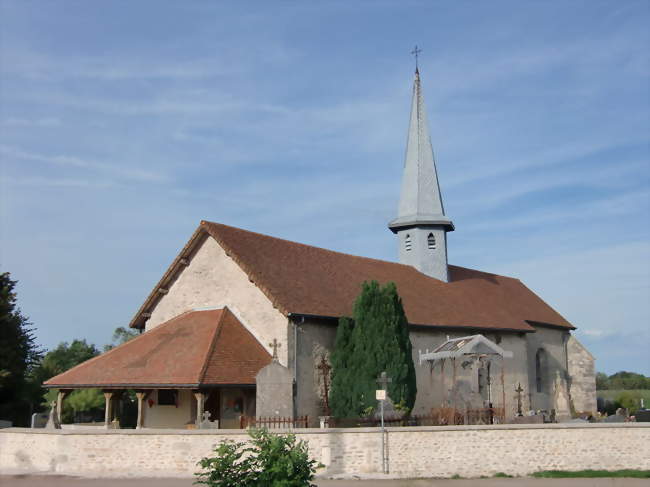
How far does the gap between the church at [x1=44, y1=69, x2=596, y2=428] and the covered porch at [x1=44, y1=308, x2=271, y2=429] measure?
5 centimetres

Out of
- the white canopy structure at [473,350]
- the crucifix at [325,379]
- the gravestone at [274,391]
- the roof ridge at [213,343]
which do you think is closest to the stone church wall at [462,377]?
the white canopy structure at [473,350]

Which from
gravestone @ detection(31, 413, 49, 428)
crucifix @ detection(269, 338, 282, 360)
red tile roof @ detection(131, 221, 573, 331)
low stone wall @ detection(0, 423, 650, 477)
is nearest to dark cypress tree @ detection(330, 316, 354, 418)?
red tile roof @ detection(131, 221, 573, 331)

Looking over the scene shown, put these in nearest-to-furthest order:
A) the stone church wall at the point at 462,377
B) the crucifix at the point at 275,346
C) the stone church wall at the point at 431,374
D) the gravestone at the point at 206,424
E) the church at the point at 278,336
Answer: the gravestone at the point at 206,424, the church at the point at 278,336, the crucifix at the point at 275,346, the stone church wall at the point at 431,374, the stone church wall at the point at 462,377

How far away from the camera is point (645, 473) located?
61.9 ft

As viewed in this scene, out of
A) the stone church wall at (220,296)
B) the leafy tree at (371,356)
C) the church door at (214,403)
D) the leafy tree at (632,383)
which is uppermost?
the stone church wall at (220,296)

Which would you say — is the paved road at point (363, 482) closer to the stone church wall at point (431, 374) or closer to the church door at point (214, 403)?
the church door at point (214, 403)

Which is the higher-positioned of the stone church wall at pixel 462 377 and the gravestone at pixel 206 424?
the stone church wall at pixel 462 377

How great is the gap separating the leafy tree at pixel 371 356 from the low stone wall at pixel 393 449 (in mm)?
4118

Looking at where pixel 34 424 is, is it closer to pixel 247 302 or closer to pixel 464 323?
pixel 247 302

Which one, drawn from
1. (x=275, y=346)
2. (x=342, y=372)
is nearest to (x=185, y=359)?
(x=275, y=346)

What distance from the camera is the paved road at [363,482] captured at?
16703 millimetres

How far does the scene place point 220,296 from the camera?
2523 cm

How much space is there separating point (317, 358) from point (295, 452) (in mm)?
11946

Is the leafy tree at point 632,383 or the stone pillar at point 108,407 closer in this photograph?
the stone pillar at point 108,407
